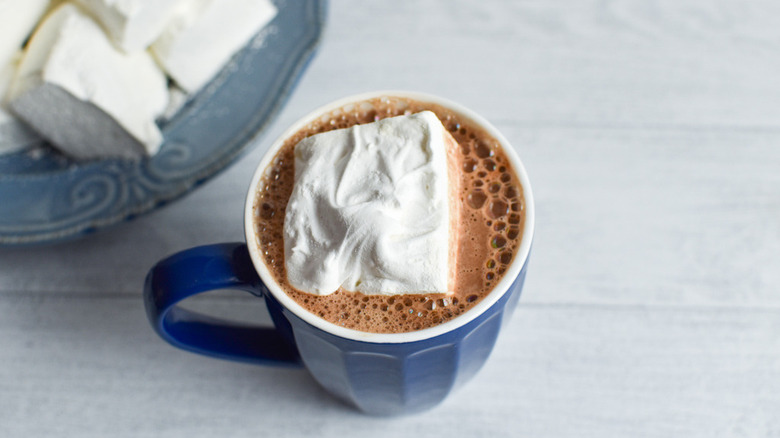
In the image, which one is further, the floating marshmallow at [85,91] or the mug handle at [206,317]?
the floating marshmallow at [85,91]

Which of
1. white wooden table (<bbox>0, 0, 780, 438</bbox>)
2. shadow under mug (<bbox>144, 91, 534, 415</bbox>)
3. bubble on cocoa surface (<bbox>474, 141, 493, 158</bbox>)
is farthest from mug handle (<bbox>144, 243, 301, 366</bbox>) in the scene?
bubble on cocoa surface (<bbox>474, 141, 493, 158</bbox>)

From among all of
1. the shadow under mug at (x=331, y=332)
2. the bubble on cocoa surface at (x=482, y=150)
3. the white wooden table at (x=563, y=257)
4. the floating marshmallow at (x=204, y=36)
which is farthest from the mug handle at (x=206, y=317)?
the floating marshmallow at (x=204, y=36)

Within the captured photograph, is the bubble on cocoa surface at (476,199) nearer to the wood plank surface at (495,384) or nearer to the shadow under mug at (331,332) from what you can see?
the shadow under mug at (331,332)

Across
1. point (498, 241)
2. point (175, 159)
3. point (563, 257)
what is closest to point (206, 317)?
point (175, 159)

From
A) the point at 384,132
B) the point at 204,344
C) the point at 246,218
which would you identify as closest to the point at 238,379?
the point at 204,344

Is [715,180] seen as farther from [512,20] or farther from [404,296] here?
[404,296]

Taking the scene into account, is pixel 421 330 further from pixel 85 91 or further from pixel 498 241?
pixel 85 91
